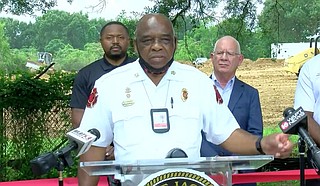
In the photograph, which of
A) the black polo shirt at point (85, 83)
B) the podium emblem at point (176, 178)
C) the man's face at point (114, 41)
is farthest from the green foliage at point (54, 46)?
the podium emblem at point (176, 178)

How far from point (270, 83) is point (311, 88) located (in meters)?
11.8

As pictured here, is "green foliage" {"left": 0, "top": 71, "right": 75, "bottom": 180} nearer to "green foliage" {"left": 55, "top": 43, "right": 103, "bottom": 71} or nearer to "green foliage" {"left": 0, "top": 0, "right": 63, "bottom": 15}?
"green foliage" {"left": 55, "top": 43, "right": 103, "bottom": 71}

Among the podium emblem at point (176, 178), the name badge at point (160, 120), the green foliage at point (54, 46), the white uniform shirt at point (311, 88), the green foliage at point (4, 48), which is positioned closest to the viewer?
the podium emblem at point (176, 178)

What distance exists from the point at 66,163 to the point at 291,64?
11.9 meters

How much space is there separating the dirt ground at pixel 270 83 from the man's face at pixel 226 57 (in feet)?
25.2

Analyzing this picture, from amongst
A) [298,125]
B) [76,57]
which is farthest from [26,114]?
[298,125]

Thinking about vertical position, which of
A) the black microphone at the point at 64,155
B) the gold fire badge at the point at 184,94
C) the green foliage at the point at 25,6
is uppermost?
the green foliage at the point at 25,6

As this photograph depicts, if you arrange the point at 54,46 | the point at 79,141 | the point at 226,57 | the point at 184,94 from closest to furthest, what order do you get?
1. the point at 79,141
2. the point at 184,94
3. the point at 226,57
4. the point at 54,46

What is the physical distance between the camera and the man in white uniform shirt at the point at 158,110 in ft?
8.26

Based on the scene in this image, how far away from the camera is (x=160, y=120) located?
2523 mm

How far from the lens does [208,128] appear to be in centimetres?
270

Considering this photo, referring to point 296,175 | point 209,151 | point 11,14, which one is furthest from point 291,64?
point 209,151

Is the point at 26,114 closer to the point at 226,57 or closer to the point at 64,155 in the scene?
the point at 226,57

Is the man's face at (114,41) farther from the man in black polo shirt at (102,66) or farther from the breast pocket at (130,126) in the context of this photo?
the breast pocket at (130,126)
